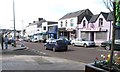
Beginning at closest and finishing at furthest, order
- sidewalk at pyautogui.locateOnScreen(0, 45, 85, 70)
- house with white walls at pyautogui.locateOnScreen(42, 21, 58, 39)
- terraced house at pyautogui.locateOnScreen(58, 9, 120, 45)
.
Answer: sidewalk at pyautogui.locateOnScreen(0, 45, 85, 70) < terraced house at pyautogui.locateOnScreen(58, 9, 120, 45) < house with white walls at pyautogui.locateOnScreen(42, 21, 58, 39)

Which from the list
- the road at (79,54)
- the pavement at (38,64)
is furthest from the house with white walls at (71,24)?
the pavement at (38,64)

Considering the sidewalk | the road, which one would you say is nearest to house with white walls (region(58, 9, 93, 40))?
the road

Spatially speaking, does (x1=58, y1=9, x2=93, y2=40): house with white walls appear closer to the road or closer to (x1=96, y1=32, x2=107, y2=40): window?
(x1=96, y1=32, x2=107, y2=40): window

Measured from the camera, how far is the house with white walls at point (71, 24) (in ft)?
156

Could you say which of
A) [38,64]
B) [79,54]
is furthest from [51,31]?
[38,64]

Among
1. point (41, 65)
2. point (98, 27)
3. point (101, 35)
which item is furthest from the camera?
point (98, 27)

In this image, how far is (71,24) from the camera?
49438 millimetres

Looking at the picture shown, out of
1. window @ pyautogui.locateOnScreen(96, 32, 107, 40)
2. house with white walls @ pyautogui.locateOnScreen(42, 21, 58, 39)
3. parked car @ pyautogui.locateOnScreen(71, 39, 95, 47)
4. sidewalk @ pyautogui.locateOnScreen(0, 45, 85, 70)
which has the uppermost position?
house with white walls @ pyautogui.locateOnScreen(42, 21, 58, 39)

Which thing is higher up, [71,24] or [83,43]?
[71,24]

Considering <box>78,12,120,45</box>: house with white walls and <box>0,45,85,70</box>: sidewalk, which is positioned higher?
<box>78,12,120,45</box>: house with white walls

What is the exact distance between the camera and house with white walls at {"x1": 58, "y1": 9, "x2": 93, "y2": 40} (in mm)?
47594

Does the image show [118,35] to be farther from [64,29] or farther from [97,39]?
[64,29]

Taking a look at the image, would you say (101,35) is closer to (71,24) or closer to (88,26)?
(88,26)

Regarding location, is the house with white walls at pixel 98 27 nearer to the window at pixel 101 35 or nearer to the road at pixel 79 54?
the window at pixel 101 35
